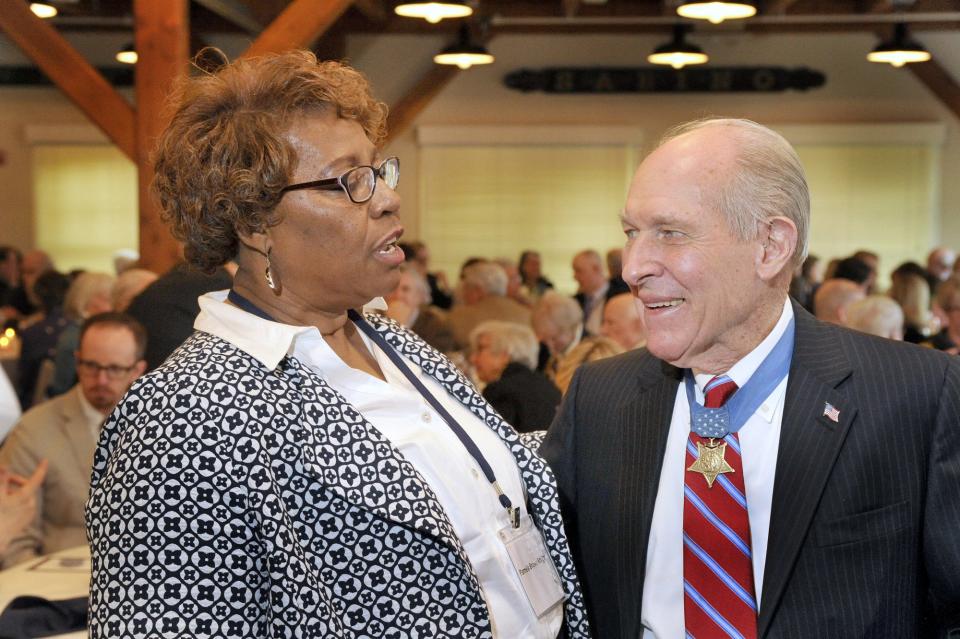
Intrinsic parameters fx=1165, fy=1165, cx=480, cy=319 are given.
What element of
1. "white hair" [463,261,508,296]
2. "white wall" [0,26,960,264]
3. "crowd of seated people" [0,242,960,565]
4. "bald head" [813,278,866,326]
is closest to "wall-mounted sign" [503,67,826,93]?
"white wall" [0,26,960,264]

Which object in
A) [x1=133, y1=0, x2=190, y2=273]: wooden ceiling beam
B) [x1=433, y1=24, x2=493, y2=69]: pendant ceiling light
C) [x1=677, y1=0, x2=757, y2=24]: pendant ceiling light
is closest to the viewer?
[x1=133, y1=0, x2=190, y2=273]: wooden ceiling beam

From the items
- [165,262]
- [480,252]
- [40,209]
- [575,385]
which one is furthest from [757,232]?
[40,209]

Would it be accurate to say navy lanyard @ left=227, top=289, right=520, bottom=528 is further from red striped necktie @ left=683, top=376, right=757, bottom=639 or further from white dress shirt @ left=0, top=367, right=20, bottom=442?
white dress shirt @ left=0, top=367, right=20, bottom=442

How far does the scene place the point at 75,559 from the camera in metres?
3.23

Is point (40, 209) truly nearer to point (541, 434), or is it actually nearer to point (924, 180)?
point (924, 180)

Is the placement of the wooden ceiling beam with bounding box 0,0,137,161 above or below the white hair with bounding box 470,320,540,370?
above

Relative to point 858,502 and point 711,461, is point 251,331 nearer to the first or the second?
point 711,461

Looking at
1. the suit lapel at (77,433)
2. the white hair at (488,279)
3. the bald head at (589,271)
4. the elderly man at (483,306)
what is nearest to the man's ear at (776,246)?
the suit lapel at (77,433)

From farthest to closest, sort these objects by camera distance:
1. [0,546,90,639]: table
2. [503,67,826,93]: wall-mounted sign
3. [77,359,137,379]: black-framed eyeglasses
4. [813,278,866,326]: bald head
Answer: [503,67,826,93]: wall-mounted sign → [813,278,866,326]: bald head → [77,359,137,379]: black-framed eyeglasses → [0,546,90,639]: table

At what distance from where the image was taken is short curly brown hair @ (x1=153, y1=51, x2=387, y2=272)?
64.4 inches

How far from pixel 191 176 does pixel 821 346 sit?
0.98m

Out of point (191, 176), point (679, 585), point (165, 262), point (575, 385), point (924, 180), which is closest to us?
point (191, 176)

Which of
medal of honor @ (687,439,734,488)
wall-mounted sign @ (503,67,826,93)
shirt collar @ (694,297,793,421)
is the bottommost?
medal of honor @ (687,439,734,488)

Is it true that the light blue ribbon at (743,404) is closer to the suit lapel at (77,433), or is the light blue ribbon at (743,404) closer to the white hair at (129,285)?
the suit lapel at (77,433)
